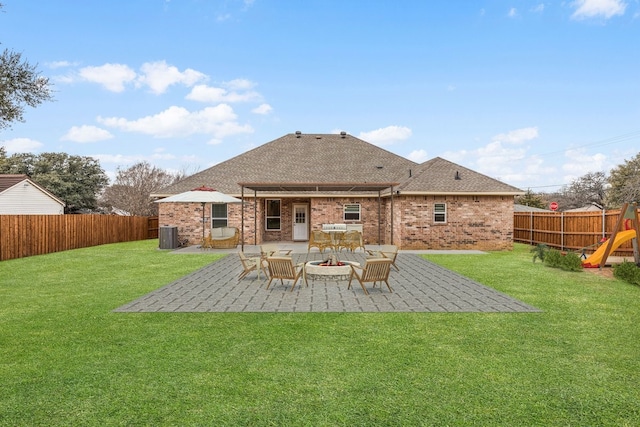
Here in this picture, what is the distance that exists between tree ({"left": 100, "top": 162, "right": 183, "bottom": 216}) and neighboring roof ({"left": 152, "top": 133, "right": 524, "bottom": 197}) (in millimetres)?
24164

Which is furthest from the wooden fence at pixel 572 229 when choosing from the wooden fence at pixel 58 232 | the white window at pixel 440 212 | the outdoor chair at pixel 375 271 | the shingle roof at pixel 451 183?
the wooden fence at pixel 58 232

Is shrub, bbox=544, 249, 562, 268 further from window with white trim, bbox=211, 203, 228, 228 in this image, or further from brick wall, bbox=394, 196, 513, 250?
window with white trim, bbox=211, 203, 228, 228

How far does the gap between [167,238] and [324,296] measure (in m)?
13.5

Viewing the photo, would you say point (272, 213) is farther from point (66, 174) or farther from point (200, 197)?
point (66, 174)

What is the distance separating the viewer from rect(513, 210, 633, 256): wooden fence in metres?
16.2

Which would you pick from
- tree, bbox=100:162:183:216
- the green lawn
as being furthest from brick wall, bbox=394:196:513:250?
tree, bbox=100:162:183:216

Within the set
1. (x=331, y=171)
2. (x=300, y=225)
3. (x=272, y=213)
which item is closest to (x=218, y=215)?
(x=272, y=213)

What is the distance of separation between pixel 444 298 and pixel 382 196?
46.0ft

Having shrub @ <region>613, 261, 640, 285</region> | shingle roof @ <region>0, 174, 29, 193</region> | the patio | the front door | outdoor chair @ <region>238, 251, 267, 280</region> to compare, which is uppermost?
shingle roof @ <region>0, 174, 29, 193</region>

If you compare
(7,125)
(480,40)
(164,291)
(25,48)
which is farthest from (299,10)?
Result: (164,291)

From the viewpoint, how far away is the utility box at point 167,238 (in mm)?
A: 19812

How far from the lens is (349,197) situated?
2258cm

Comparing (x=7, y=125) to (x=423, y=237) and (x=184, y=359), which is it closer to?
(x=184, y=359)

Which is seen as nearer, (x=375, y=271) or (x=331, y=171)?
(x=375, y=271)
